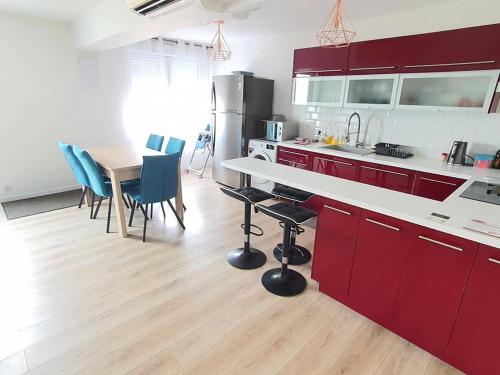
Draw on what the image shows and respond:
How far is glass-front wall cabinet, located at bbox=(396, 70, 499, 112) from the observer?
100 inches

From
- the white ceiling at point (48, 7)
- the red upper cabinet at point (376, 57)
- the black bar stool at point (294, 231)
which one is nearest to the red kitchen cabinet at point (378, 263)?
the black bar stool at point (294, 231)

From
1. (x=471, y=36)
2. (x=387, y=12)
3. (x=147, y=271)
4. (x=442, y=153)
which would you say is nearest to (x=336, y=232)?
(x=147, y=271)

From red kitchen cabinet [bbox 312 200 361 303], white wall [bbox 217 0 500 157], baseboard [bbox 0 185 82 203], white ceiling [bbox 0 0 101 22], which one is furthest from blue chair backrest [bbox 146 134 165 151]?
red kitchen cabinet [bbox 312 200 361 303]

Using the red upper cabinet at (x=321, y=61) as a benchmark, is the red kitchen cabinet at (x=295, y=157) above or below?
below

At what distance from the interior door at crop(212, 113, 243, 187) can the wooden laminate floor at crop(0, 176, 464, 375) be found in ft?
6.51

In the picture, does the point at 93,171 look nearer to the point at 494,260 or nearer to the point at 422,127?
the point at 494,260

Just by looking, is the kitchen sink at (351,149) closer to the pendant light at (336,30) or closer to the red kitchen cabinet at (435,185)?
the red kitchen cabinet at (435,185)

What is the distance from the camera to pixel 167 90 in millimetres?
5184

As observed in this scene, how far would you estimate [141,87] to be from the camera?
485 centimetres

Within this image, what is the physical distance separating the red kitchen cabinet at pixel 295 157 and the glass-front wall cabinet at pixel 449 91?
121 cm

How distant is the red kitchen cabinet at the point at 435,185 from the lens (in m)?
2.58

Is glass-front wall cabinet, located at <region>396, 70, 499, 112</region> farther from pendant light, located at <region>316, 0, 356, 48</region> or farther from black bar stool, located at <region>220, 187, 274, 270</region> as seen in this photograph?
black bar stool, located at <region>220, 187, 274, 270</region>

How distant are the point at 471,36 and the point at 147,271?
142 inches

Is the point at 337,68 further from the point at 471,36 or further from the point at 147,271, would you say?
the point at 147,271
